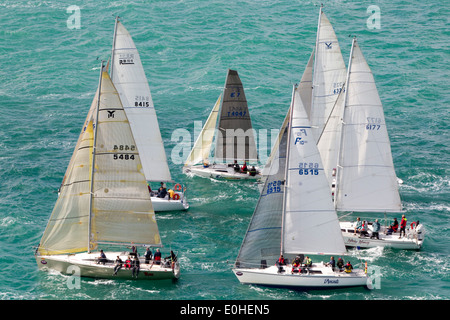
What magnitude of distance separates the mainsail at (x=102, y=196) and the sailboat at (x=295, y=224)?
8.46 m

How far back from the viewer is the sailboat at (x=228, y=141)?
83375mm

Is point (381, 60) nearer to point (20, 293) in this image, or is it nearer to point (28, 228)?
point (28, 228)

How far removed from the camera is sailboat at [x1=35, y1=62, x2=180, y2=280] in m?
60.6

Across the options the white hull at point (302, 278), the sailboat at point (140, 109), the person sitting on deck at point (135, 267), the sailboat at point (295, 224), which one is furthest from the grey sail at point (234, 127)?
the white hull at point (302, 278)

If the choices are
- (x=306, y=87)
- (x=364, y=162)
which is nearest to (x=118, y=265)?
(x=364, y=162)

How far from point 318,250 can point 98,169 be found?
1856 centimetres

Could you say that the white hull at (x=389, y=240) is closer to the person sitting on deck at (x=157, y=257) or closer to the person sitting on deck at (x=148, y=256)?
the person sitting on deck at (x=157, y=257)

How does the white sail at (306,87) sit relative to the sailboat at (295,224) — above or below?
above

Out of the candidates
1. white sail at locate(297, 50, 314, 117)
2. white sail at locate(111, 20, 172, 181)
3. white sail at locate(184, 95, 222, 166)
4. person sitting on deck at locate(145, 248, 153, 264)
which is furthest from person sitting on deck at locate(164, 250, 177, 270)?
white sail at locate(184, 95, 222, 166)

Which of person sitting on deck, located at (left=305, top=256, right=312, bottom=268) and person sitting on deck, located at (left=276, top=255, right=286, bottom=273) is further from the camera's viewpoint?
person sitting on deck, located at (left=305, top=256, right=312, bottom=268)

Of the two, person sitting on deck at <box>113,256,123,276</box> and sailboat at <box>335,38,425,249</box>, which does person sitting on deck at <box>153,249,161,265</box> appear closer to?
person sitting on deck at <box>113,256,123,276</box>

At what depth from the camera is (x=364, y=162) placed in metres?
67.8

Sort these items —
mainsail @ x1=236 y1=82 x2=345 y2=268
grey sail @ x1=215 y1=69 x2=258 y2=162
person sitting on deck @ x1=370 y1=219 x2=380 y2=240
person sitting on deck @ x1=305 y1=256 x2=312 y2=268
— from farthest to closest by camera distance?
1. grey sail @ x1=215 y1=69 x2=258 y2=162
2. person sitting on deck @ x1=370 y1=219 x2=380 y2=240
3. person sitting on deck @ x1=305 y1=256 x2=312 y2=268
4. mainsail @ x1=236 y1=82 x2=345 y2=268

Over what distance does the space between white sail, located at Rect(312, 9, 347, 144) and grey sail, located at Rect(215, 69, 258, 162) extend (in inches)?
361
